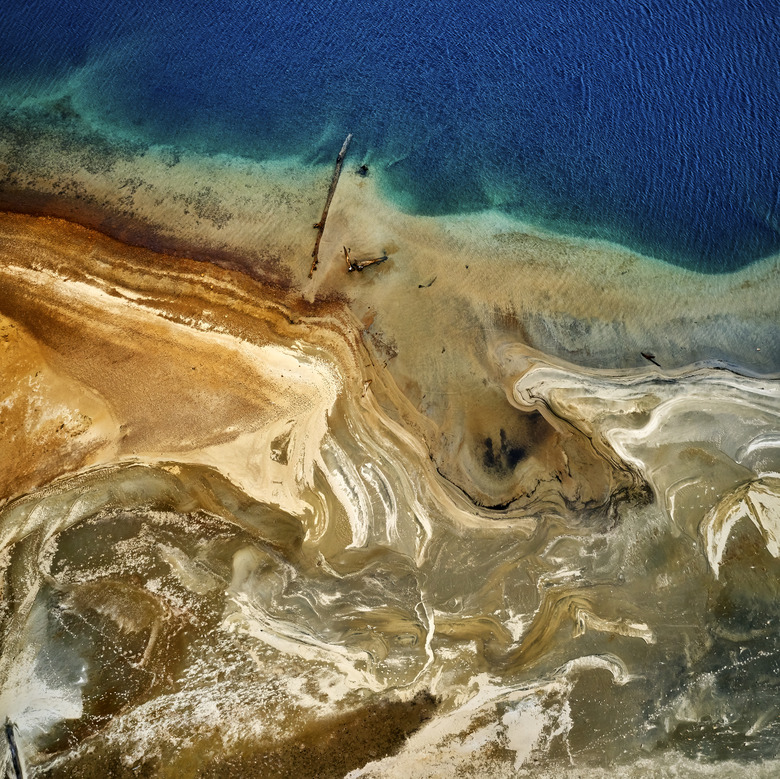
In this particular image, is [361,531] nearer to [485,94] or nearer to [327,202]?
[327,202]

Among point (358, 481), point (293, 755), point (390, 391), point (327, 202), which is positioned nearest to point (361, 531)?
point (358, 481)

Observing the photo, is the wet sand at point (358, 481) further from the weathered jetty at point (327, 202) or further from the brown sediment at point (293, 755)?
the weathered jetty at point (327, 202)

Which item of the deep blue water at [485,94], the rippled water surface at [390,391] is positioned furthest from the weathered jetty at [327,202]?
the deep blue water at [485,94]

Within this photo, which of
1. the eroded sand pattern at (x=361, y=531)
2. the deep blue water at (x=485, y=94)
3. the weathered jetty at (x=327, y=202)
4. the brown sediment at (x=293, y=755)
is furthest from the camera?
the deep blue water at (x=485, y=94)

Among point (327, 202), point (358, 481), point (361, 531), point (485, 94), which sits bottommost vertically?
point (361, 531)

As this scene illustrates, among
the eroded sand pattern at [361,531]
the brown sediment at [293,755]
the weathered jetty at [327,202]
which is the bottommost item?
the brown sediment at [293,755]

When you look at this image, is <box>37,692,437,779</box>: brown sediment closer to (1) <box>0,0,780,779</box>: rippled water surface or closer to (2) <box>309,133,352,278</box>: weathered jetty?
(1) <box>0,0,780,779</box>: rippled water surface

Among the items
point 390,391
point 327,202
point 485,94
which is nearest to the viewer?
point 390,391

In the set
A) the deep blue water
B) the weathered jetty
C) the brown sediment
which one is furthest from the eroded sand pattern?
the deep blue water
